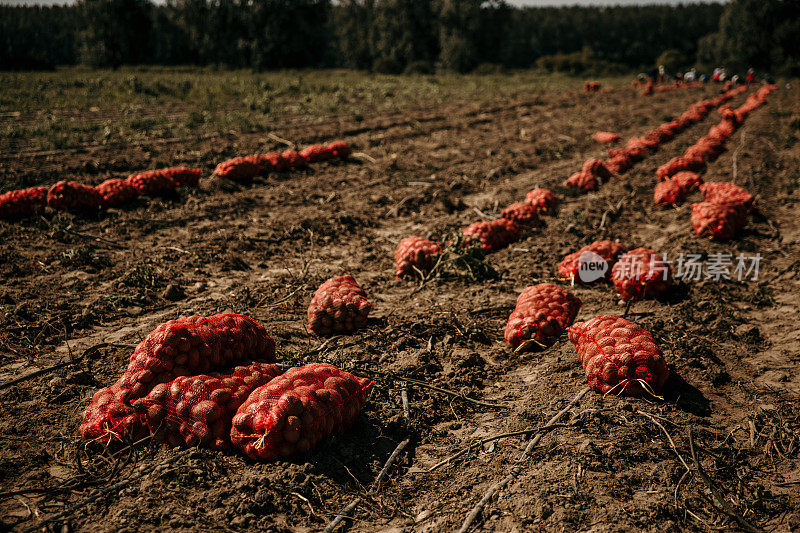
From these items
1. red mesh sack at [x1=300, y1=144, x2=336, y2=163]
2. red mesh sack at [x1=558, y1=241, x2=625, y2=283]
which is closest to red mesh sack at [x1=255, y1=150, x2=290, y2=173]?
red mesh sack at [x1=300, y1=144, x2=336, y2=163]

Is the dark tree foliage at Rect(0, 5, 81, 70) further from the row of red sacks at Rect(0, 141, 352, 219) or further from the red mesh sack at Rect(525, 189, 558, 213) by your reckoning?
the red mesh sack at Rect(525, 189, 558, 213)

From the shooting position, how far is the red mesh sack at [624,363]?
338 centimetres

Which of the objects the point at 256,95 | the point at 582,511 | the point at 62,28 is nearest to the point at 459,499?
the point at 582,511

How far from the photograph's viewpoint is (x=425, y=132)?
1437 centimetres

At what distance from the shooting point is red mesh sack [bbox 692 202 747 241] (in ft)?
21.0

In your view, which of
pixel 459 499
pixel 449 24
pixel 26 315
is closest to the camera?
pixel 459 499

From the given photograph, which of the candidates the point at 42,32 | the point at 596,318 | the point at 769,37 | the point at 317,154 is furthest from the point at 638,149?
the point at 42,32

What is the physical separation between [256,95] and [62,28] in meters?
78.8

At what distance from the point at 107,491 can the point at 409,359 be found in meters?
2.18

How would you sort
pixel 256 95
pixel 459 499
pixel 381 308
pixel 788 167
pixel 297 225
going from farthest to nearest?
pixel 256 95, pixel 788 167, pixel 297 225, pixel 381 308, pixel 459 499

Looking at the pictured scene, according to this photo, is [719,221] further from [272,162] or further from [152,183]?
[152,183]

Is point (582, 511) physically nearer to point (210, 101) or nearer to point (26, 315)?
point (26, 315)

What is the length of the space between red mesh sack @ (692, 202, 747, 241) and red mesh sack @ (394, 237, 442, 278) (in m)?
3.44

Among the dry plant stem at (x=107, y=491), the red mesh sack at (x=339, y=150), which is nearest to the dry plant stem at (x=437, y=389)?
the dry plant stem at (x=107, y=491)
